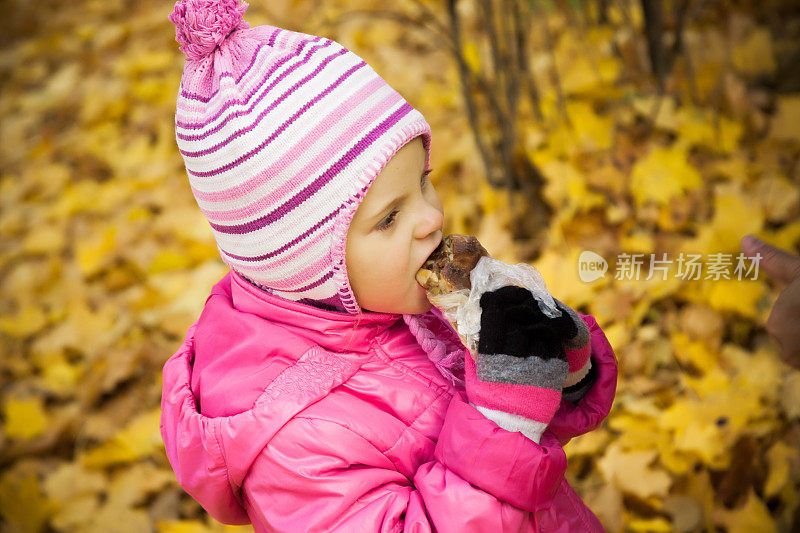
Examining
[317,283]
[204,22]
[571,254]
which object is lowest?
[571,254]

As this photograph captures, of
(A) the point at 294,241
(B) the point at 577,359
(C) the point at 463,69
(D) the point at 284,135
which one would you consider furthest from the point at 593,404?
(C) the point at 463,69

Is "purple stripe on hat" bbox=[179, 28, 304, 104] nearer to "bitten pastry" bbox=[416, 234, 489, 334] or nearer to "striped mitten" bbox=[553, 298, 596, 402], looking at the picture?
"bitten pastry" bbox=[416, 234, 489, 334]

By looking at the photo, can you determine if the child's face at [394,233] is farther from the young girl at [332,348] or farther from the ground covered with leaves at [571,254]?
the ground covered with leaves at [571,254]

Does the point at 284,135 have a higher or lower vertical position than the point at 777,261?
higher

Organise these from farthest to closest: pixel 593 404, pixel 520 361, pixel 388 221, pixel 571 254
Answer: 1. pixel 571 254
2. pixel 593 404
3. pixel 388 221
4. pixel 520 361

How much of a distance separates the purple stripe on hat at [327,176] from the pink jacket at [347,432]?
0.15 m

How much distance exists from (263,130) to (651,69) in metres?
2.01

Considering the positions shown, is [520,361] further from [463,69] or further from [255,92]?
[463,69]

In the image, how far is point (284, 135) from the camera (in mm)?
1064

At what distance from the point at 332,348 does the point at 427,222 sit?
10.7 inches

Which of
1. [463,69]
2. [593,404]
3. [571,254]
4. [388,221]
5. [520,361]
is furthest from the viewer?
[463,69]

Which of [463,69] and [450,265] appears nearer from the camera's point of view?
[450,265]

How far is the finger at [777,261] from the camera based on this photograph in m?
1.07

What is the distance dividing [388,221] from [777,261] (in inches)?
23.6
